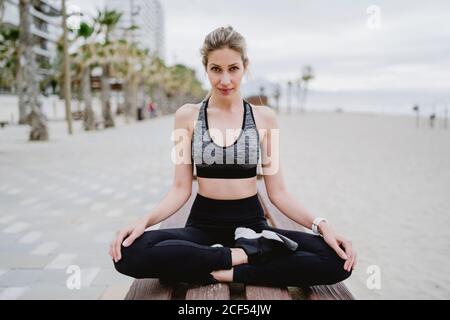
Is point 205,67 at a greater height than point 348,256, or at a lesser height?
greater

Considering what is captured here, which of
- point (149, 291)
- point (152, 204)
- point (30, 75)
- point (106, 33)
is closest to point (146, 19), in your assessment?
point (106, 33)

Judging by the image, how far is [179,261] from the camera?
5.58ft

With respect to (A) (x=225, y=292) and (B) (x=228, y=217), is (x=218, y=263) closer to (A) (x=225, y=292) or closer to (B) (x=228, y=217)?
(A) (x=225, y=292)

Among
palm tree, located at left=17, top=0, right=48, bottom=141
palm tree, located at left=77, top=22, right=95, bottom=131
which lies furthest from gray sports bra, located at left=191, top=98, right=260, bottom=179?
palm tree, located at left=77, top=22, right=95, bottom=131

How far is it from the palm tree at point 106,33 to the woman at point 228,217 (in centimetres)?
2288

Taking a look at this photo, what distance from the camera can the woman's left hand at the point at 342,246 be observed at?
174 cm

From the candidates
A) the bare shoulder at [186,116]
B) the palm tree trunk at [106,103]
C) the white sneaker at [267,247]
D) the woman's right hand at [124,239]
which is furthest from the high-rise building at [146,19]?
the white sneaker at [267,247]

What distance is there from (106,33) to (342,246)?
24.5 m

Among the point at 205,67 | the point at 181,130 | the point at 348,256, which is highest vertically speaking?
the point at 205,67

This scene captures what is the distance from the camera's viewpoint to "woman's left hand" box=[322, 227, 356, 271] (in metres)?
1.74

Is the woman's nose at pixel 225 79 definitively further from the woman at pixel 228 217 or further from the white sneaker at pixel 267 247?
the white sneaker at pixel 267 247

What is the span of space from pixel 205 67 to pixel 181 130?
14.1 inches
